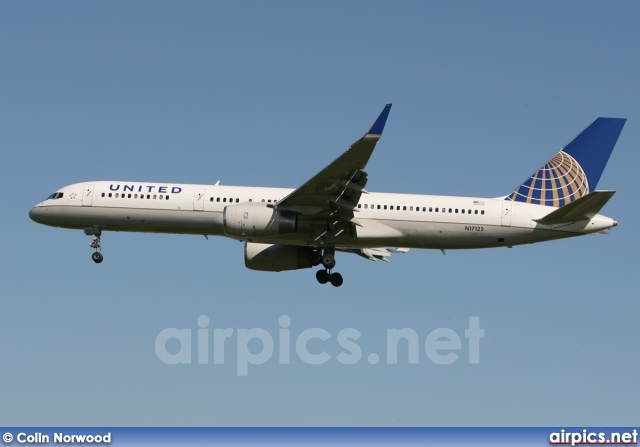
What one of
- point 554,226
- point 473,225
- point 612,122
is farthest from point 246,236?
point 612,122

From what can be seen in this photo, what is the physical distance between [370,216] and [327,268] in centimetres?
320

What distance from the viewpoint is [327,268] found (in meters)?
50.7

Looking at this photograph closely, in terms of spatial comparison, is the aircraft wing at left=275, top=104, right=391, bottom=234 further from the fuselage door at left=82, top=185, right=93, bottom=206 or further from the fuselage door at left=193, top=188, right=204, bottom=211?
the fuselage door at left=82, top=185, right=93, bottom=206

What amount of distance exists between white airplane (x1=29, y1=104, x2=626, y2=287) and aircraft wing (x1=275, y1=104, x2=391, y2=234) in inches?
1.7

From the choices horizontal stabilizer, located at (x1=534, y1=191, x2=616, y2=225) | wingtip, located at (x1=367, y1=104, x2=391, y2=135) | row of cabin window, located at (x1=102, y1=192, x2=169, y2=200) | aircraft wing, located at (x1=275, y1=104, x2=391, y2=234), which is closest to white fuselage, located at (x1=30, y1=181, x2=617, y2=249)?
row of cabin window, located at (x1=102, y1=192, x2=169, y2=200)

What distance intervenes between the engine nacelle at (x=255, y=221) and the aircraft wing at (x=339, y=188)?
22.3 inches

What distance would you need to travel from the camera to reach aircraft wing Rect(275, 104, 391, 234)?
146 feet

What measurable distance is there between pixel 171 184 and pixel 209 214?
261 cm

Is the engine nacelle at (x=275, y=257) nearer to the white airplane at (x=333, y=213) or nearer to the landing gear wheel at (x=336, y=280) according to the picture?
the white airplane at (x=333, y=213)

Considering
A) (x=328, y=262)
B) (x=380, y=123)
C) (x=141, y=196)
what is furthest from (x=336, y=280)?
(x=380, y=123)

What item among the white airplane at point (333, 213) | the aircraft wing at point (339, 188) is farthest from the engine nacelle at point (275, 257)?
the aircraft wing at point (339, 188)

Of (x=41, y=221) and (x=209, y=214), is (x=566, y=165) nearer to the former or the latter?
(x=209, y=214)

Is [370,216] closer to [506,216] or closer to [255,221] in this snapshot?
[255,221]

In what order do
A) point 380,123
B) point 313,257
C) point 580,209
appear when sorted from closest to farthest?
point 380,123
point 580,209
point 313,257
